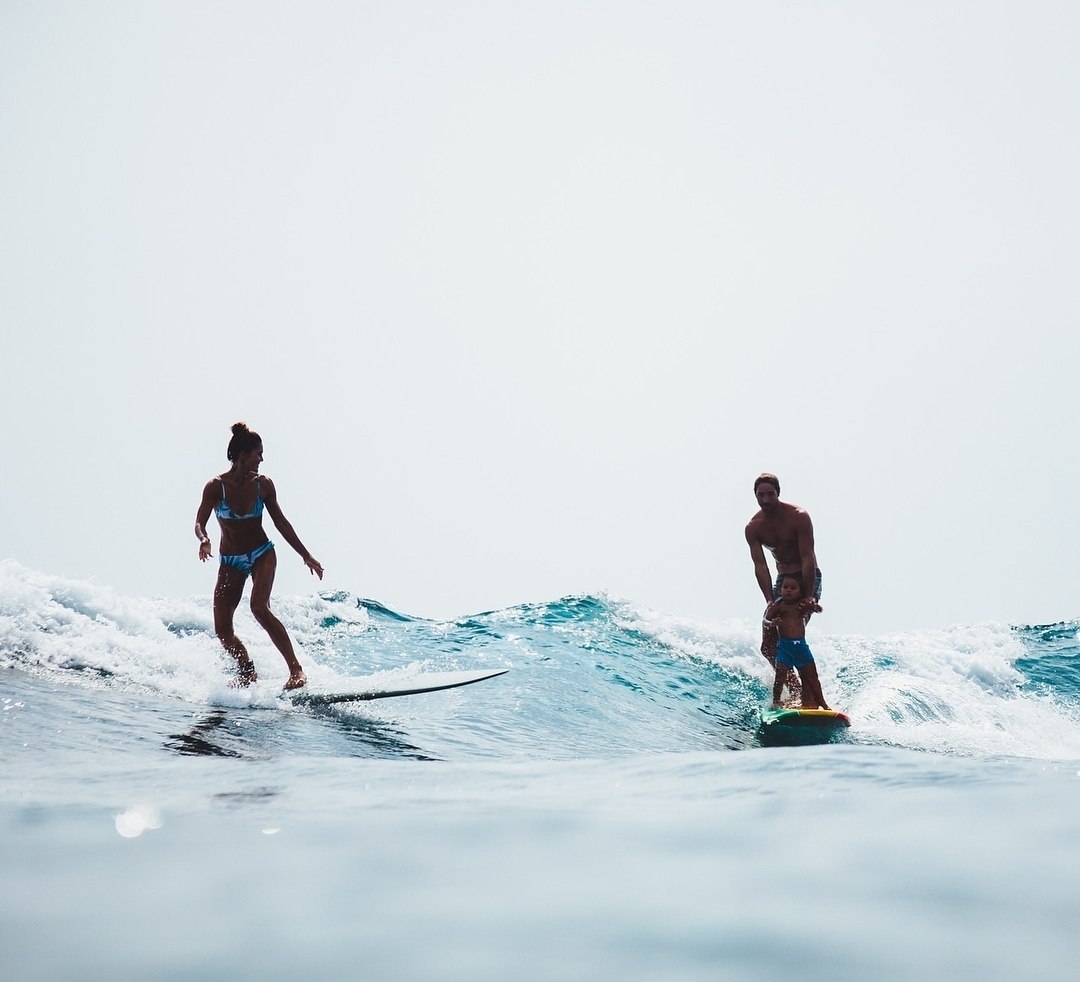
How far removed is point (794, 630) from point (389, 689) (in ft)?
12.7

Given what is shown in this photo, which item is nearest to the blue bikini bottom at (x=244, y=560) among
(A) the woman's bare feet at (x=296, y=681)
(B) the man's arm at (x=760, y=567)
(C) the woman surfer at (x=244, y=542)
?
(C) the woman surfer at (x=244, y=542)

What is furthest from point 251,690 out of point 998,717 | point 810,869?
point 998,717

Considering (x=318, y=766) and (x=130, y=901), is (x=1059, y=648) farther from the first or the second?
(x=130, y=901)

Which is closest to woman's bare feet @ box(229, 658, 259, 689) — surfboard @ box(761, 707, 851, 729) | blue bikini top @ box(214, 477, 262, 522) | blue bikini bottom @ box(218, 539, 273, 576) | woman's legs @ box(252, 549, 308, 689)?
woman's legs @ box(252, 549, 308, 689)

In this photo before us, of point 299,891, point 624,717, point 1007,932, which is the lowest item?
point 624,717

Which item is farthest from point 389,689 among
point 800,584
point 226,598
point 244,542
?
point 800,584

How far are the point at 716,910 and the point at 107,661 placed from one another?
7246 mm

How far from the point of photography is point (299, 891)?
1.88 m

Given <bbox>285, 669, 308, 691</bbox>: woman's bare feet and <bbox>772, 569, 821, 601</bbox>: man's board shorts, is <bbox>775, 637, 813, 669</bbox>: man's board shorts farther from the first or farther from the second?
<bbox>285, 669, 308, 691</bbox>: woman's bare feet

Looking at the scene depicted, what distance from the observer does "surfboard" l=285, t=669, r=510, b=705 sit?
676cm

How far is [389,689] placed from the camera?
277 inches

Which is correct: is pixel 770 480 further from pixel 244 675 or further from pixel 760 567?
pixel 244 675

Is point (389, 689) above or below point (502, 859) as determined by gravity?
below

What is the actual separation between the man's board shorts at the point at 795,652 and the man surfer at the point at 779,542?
0.92 ft
